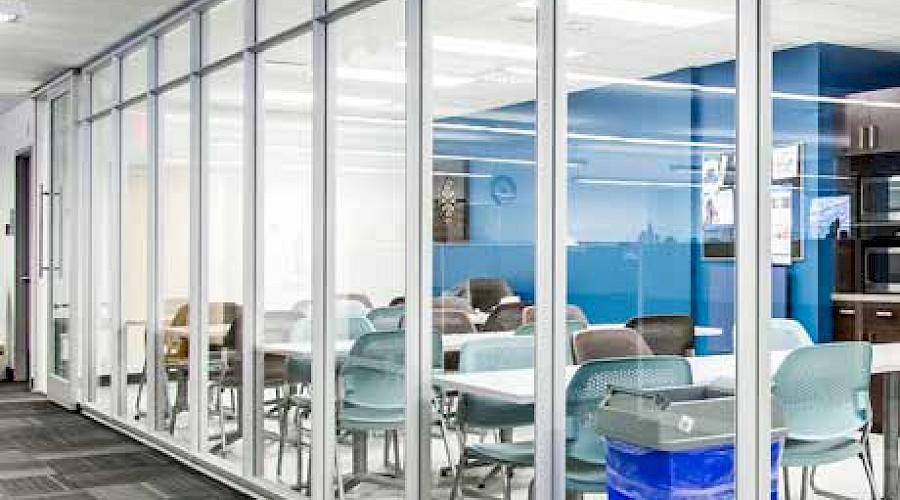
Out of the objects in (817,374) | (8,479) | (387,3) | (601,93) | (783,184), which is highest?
(387,3)

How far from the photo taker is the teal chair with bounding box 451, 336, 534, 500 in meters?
3.78

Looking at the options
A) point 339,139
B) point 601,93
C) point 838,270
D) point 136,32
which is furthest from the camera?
point 136,32

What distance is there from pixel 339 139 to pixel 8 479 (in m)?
2.86

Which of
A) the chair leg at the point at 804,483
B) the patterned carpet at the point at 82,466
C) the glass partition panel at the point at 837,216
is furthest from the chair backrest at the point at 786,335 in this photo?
the patterned carpet at the point at 82,466

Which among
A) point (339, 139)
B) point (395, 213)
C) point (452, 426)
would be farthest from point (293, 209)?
point (452, 426)

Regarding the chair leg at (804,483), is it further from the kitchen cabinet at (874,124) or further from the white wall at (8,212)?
the white wall at (8,212)

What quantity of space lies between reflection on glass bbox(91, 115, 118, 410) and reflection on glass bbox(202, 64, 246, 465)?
204 centimetres

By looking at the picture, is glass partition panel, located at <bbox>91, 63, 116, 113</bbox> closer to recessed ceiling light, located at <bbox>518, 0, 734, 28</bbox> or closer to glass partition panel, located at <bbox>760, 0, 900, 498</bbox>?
recessed ceiling light, located at <bbox>518, 0, 734, 28</bbox>

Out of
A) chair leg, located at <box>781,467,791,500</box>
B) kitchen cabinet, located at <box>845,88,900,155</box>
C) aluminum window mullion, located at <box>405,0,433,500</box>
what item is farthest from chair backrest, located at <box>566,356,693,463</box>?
aluminum window mullion, located at <box>405,0,433,500</box>

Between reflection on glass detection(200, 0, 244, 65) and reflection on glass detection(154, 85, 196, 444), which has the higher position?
reflection on glass detection(200, 0, 244, 65)

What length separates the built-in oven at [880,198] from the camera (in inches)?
105

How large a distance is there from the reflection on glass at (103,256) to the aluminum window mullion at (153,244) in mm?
906

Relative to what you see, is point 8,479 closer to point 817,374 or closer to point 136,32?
point 136,32

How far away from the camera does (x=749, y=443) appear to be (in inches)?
115
